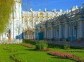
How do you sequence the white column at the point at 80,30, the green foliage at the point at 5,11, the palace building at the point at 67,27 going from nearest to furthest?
the green foliage at the point at 5,11
the white column at the point at 80,30
the palace building at the point at 67,27

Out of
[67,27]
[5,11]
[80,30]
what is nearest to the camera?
[5,11]

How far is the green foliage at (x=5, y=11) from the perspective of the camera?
17281mm

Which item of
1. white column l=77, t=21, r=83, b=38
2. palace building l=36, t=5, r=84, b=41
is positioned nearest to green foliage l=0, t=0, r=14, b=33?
palace building l=36, t=5, r=84, b=41

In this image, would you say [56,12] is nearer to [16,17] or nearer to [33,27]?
[33,27]

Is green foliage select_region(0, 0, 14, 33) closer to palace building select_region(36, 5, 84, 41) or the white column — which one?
palace building select_region(36, 5, 84, 41)

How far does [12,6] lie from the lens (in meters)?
18.0

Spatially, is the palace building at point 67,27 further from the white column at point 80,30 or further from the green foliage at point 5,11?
the green foliage at point 5,11

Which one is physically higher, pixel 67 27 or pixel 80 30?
pixel 67 27

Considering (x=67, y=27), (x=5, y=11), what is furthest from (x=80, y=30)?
(x=5, y=11)

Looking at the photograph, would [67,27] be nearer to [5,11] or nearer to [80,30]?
[80,30]

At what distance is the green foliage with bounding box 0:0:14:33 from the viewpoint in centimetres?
1728

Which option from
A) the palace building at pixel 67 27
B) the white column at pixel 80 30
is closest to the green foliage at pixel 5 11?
the palace building at pixel 67 27

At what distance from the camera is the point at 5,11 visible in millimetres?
17812

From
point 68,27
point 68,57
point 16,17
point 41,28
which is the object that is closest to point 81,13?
point 68,27
